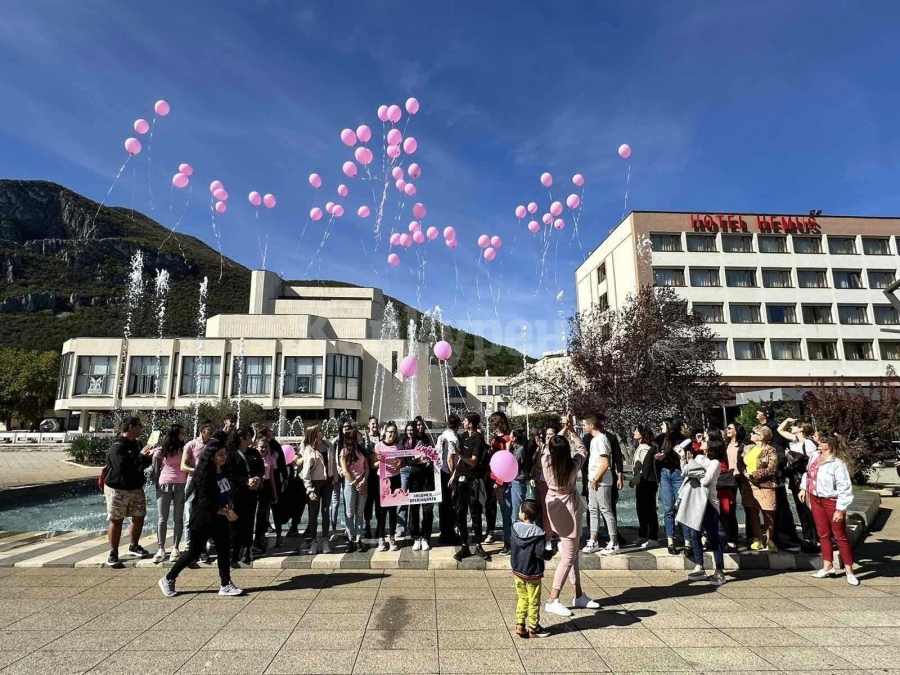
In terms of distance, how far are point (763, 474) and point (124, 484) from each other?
9.15 m

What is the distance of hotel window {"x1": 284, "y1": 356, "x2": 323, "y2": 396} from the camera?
54344 mm

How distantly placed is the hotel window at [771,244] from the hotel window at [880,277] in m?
7.78

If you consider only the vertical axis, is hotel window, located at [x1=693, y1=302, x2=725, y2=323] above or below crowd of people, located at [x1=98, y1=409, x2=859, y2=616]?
above

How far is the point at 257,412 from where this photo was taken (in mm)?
43656

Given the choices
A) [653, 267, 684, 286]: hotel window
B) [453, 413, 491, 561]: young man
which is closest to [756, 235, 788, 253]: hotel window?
[653, 267, 684, 286]: hotel window

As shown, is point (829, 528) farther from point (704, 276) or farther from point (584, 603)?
point (704, 276)

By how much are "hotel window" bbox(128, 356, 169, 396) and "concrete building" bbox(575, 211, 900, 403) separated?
49461mm

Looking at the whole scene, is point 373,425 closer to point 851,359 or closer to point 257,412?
point 257,412

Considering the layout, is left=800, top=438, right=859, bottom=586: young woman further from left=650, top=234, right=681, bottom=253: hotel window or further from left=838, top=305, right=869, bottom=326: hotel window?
left=838, top=305, right=869, bottom=326: hotel window

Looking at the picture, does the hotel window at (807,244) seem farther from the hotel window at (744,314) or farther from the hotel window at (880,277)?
the hotel window at (744,314)

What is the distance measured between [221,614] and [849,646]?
232 inches

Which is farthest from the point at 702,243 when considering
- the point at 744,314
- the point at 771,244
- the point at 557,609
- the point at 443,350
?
the point at 557,609

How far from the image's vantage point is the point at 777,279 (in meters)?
42.4

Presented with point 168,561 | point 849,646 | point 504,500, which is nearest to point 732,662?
point 849,646
